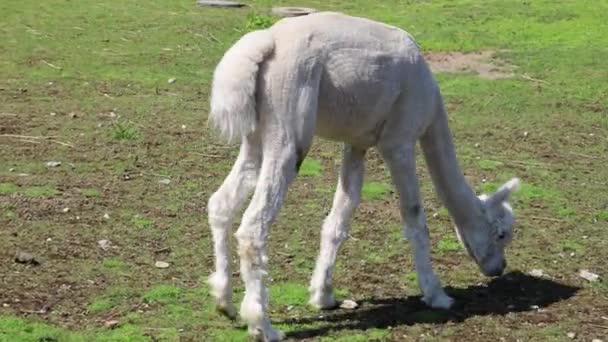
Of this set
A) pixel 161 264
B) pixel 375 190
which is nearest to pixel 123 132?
pixel 375 190

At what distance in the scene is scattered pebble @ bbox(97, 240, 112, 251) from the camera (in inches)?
335

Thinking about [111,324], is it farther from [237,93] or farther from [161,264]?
[237,93]

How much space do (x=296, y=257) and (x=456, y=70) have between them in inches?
299

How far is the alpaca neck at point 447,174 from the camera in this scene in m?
7.73

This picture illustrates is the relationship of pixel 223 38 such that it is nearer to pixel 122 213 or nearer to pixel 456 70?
pixel 456 70

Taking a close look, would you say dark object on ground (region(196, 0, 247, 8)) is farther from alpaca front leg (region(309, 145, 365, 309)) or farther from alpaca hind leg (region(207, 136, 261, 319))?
alpaca hind leg (region(207, 136, 261, 319))

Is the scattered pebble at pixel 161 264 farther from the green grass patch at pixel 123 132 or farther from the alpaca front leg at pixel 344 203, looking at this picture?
the green grass patch at pixel 123 132

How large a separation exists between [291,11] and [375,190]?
10.1 meters

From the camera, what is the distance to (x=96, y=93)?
44.9ft

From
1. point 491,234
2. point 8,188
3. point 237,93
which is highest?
point 237,93

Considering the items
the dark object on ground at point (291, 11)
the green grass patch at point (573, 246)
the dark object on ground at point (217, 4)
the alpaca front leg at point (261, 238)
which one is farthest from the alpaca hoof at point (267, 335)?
the dark object on ground at point (217, 4)

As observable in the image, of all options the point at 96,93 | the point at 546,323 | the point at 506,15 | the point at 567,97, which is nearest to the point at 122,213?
the point at 546,323

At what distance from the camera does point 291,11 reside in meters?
20.0

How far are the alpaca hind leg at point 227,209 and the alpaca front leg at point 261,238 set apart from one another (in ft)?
1.07
